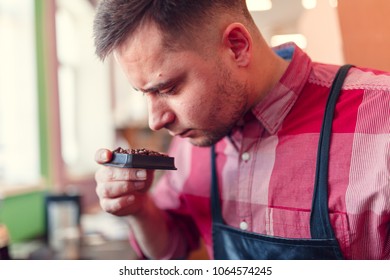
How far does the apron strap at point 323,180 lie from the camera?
52cm

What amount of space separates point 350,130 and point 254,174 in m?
0.14

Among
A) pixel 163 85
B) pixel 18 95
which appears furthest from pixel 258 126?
pixel 18 95

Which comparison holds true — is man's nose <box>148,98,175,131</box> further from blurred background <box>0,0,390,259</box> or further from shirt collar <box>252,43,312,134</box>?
blurred background <box>0,0,390,259</box>

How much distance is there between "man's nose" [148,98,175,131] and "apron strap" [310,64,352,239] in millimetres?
197

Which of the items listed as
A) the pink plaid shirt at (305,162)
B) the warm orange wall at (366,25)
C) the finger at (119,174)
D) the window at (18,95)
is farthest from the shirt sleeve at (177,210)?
the window at (18,95)

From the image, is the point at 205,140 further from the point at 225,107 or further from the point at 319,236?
the point at 319,236

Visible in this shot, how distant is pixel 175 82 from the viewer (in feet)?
1.77

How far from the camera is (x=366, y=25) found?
491mm

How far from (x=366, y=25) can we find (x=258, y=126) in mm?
192

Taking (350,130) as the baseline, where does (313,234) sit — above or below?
below

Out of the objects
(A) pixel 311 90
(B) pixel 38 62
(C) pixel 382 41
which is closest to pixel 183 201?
(A) pixel 311 90

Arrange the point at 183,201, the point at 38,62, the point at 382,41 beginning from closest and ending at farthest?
the point at 382,41, the point at 183,201, the point at 38,62

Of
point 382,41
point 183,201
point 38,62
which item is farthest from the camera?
point 38,62
